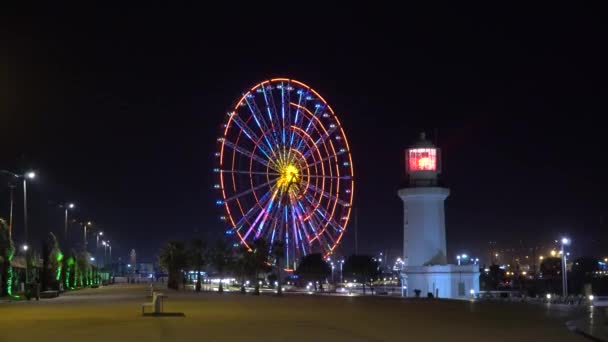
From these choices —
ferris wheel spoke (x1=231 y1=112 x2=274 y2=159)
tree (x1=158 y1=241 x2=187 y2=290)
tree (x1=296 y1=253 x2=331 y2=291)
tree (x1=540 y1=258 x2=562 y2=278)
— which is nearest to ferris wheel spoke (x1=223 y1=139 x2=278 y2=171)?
ferris wheel spoke (x1=231 y1=112 x2=274 y2=159)

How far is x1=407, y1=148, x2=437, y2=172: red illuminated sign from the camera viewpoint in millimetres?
61656

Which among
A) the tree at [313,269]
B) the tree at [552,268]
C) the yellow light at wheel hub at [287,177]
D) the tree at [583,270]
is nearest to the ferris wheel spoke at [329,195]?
the yellow light at wheel hub at [287,177]

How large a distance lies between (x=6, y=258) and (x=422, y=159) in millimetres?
29864

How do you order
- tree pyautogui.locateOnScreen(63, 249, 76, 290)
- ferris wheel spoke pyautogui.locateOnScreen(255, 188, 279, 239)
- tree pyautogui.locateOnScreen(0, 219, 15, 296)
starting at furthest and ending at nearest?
tree pyautogui.locateOnScreen(63, 249, 76, 290)
ferris wheel spoke pyautogui.locateOnScreen(255, 188, 279, 239)
tree pyautogui.locateOnScreen(0, 219, 15, 296)

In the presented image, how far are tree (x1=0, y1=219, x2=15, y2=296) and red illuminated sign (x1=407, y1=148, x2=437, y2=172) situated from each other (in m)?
28.5

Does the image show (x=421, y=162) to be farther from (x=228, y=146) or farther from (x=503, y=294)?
(x=228, y=146)

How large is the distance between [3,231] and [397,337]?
3385 cm

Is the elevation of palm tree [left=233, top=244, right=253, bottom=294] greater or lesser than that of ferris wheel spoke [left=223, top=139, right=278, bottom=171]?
lesser

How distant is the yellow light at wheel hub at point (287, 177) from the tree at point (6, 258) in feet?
55.8

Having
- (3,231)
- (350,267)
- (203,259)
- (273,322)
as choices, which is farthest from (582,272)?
(273,322)

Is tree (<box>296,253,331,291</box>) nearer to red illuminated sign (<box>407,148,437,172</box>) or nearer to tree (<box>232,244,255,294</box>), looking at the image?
tree (<box>232,244,255,294</box>)

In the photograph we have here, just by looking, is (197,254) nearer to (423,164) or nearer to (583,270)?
(423,164)

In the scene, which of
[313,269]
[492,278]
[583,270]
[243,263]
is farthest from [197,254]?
[583,270]

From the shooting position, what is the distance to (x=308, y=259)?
103 m
